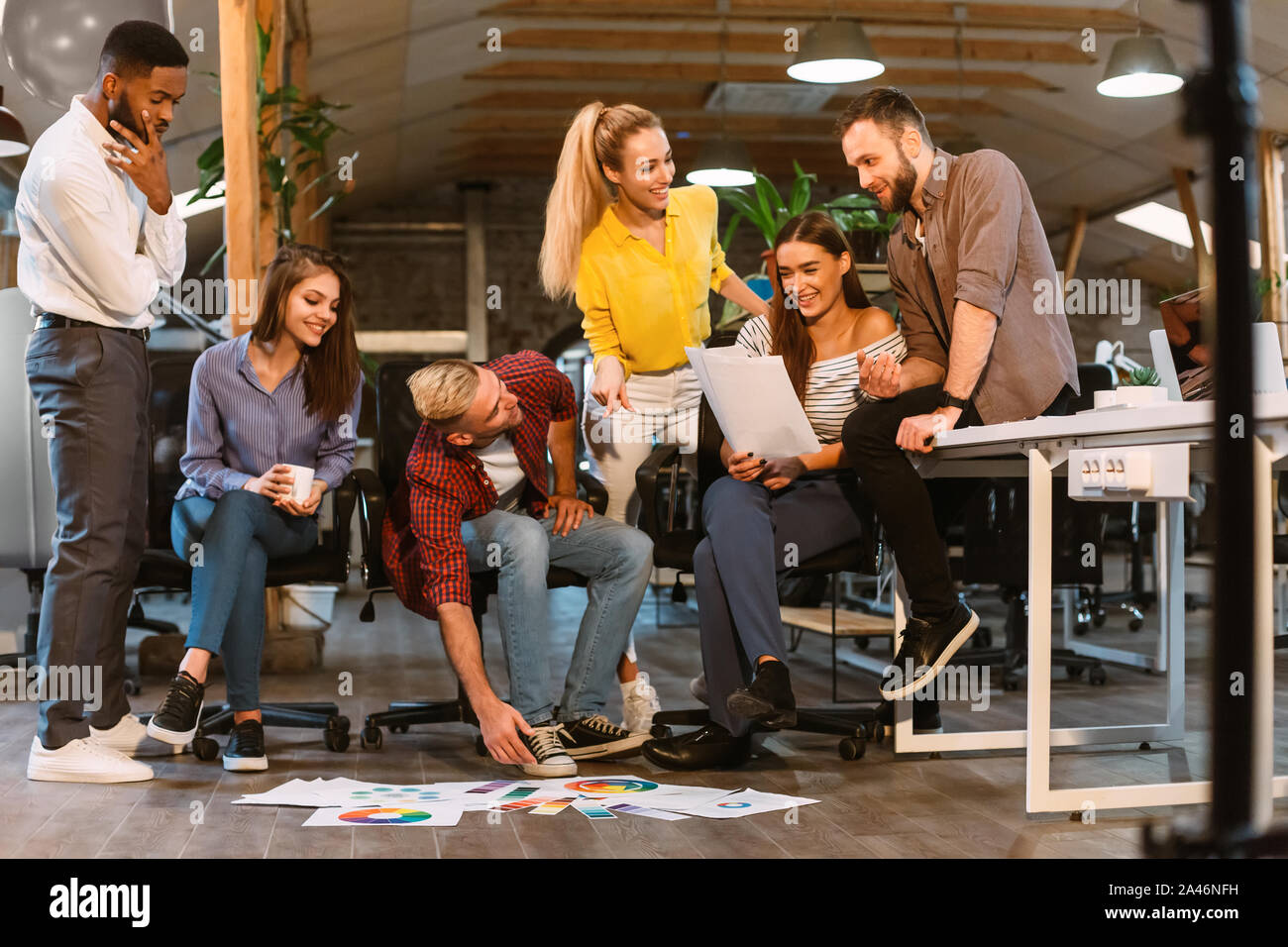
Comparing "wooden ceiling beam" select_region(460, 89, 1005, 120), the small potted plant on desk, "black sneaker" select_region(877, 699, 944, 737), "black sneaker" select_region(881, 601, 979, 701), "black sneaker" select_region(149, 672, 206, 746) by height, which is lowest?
"black sneaker" select_region(877, 699, 944, 737)

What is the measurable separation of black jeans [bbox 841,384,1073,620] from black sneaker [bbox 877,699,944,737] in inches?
20.7

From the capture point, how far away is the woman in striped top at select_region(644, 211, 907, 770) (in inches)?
98.1

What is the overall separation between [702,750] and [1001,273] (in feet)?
3.69

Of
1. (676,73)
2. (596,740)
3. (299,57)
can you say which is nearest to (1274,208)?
(676,73)

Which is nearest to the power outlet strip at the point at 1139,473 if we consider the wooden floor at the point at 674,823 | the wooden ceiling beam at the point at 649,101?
the wooden floor at the point at 674,823

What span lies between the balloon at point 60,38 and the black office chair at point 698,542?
66.3 inches

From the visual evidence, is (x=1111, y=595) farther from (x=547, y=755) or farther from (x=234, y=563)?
(x=234, y=563)

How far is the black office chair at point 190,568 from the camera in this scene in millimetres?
2830

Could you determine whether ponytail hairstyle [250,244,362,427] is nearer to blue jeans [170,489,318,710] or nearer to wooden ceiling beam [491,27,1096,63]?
blue jeans [170,489,318,710]

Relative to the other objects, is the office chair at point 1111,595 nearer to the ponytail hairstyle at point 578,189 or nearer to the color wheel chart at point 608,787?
the ponytail hairstyle at point 578,189

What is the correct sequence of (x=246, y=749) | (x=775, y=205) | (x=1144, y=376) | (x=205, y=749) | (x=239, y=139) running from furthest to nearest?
(x=775, y=205) < (x=239, y=139) < (x=1144, y=376) < (x=205, y=749) < (x=246, y=749)

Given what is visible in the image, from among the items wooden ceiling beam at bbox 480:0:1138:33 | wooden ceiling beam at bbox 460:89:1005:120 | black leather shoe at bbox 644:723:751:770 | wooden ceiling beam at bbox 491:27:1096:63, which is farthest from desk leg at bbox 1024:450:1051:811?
wooden ceiling beam at bbox 460:89:1005:120

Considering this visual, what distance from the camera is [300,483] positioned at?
2.70 m

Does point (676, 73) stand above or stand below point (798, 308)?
above
